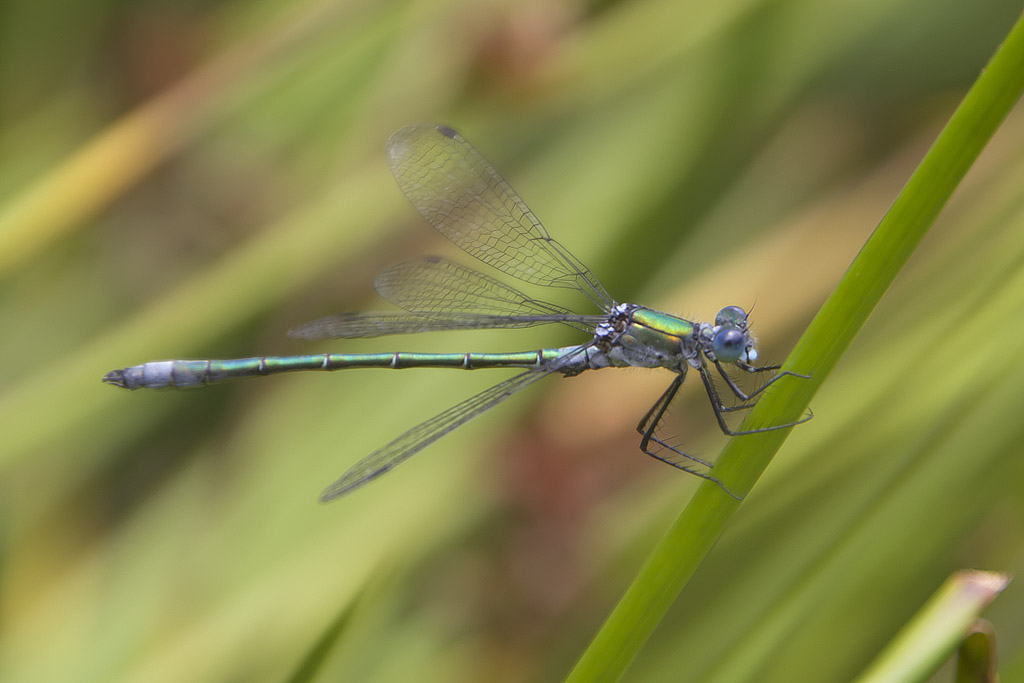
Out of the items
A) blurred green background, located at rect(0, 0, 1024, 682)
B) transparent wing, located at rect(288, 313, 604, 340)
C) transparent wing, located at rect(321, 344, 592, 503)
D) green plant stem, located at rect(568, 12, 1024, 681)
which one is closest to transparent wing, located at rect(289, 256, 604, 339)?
transparent wing, located at rect(288, 313, 604, 340)

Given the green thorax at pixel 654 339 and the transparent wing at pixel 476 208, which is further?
the transparent wing at pixel 476 208

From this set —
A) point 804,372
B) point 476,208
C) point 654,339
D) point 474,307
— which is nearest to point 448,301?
point 474,307

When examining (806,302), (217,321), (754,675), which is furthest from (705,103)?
(754,675)

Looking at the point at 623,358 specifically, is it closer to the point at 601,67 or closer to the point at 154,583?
the point at 601,67

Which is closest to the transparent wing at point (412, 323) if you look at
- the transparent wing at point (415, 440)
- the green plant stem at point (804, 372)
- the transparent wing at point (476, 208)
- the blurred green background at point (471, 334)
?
the transparent wing at point (476, 208)

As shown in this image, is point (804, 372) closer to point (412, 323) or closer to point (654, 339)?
point (654, 339)

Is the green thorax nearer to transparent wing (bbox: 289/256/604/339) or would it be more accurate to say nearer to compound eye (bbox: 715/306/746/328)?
compound eye (bbox: 715/306/746/328)

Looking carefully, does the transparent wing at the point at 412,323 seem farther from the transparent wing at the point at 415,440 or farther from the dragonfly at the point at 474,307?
the transparent wing at the point at 415,440
